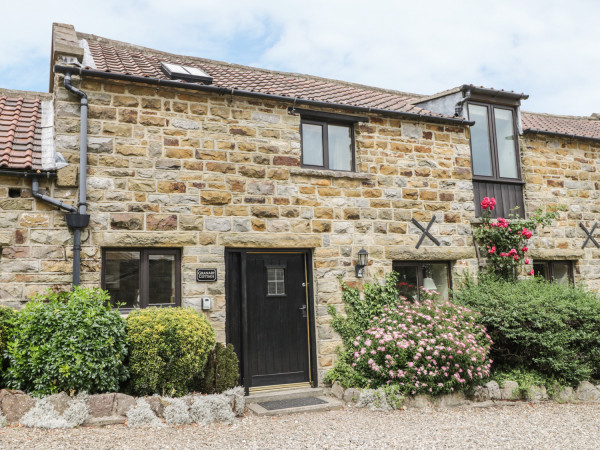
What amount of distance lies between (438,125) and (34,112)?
736 centimetres

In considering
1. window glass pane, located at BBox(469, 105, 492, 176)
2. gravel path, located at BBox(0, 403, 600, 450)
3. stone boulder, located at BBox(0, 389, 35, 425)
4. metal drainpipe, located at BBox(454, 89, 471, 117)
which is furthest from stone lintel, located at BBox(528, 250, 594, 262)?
stone boulder, located at BBox(0, 389, 35, 425)

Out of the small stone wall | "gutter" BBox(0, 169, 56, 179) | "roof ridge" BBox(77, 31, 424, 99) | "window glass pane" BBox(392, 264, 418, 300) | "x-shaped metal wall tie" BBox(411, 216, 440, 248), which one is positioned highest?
"roof ridge" BBox(77, 31, 424, 99)

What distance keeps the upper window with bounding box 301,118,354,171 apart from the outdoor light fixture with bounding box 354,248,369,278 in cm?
160

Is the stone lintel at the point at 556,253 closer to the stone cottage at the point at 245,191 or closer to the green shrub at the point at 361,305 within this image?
the stone cottage at the point at 245,191

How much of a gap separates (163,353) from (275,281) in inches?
98.5

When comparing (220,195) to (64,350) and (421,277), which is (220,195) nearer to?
(64,350)

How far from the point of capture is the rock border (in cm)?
757

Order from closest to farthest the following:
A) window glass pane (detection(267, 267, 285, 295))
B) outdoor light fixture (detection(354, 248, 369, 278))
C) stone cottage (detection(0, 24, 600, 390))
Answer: stone cottage (detection(0, 24, 600, 390)) → window glass pane (detection(267, 267, 285, 295)) → outdoor light fixture (detection(354, 248, 369, 278))

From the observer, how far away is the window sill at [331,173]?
8.73m

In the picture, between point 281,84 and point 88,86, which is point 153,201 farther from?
point 281,84

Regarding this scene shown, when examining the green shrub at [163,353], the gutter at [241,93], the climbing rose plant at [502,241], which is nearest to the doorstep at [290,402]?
the green shrub at [163,353]

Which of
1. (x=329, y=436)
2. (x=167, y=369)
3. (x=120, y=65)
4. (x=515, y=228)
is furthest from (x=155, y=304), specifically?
(x=515, y=228)

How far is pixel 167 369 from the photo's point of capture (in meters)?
6.57

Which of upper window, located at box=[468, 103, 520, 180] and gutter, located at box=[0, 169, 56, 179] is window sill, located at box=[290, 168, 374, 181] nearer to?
upper window, located at box=[468, 103, 520, 180]
